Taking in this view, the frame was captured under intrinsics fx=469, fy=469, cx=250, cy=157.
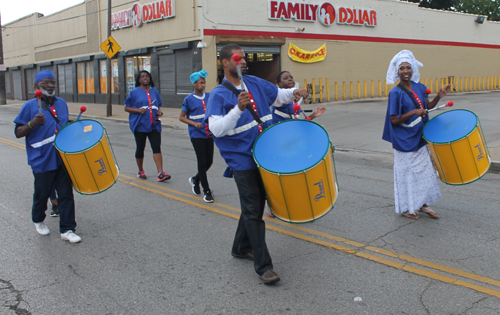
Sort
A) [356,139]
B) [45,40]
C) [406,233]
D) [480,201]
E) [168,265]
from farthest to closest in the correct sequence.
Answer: [45,40] < [356,139] < [480,201] < [406,233] < [168,265]

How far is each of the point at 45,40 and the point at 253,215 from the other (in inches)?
1458

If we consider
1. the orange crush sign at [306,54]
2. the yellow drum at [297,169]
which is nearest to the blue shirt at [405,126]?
the yellow drum at [297,169]

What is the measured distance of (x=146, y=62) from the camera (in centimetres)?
2547

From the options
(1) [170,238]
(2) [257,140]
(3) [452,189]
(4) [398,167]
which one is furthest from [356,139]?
(2) [257,140]

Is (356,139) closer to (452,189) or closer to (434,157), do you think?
(452,189)

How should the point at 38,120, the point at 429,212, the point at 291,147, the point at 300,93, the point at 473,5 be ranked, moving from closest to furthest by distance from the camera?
the point at 291,147 < the point at 300,93 < the point at 38,120 < the point at 429,212 < the point at 473,5

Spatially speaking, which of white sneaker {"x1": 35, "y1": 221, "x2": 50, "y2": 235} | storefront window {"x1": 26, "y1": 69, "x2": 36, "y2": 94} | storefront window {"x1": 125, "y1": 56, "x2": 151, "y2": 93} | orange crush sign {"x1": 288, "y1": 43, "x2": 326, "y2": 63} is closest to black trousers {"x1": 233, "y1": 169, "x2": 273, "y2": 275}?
white sneaker {"x1": 35, "y1": 221, "x2": 50, "y2": 235}

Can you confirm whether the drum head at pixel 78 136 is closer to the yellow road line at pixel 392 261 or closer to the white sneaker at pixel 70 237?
the white sneaker at pixel 70 237

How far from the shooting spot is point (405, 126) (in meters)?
5.48

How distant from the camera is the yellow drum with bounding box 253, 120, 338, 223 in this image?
3.54m

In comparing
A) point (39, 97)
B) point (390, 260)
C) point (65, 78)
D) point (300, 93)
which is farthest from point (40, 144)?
point (65, 78)

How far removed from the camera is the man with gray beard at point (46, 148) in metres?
4.96

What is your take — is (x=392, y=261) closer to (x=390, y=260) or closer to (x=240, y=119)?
(x=390, y=260)

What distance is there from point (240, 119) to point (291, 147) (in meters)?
0.50
